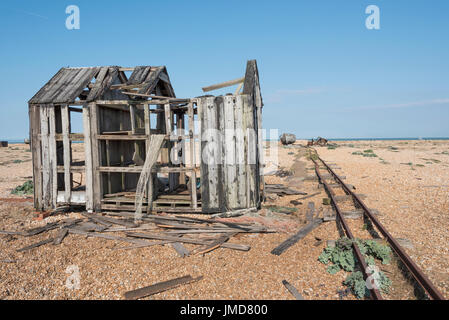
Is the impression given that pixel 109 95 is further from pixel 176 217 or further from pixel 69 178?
pixel 176 217

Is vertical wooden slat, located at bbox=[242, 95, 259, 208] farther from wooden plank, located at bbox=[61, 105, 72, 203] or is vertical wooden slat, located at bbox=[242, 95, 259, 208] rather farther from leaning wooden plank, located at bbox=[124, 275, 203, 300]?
wooden plank, located at bbox=[61, 105, 72, 203]

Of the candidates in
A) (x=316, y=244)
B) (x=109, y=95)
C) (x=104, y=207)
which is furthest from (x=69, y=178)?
(x=316, y=244)

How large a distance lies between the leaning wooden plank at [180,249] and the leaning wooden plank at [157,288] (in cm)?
105

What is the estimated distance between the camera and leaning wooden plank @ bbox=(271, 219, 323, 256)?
601cm

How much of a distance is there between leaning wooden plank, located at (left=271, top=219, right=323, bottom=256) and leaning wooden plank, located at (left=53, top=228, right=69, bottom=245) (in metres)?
5.24

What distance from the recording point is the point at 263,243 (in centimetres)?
655

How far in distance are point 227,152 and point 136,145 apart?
3359 mm

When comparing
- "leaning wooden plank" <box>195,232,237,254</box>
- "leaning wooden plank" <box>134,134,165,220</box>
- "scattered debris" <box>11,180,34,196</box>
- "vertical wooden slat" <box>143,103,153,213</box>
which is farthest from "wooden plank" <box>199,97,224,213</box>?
"scattered debris" <box>11,180,34,196</box>

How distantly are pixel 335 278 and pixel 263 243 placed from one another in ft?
6.62

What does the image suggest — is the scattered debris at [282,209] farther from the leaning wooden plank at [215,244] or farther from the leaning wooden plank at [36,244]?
the leaning wooden plank at [36,244]

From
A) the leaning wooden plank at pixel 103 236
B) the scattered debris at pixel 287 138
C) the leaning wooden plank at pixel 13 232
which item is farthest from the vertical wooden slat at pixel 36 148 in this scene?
the scattered debris at pixel 287 138

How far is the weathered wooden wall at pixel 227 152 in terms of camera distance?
8.59 metres
